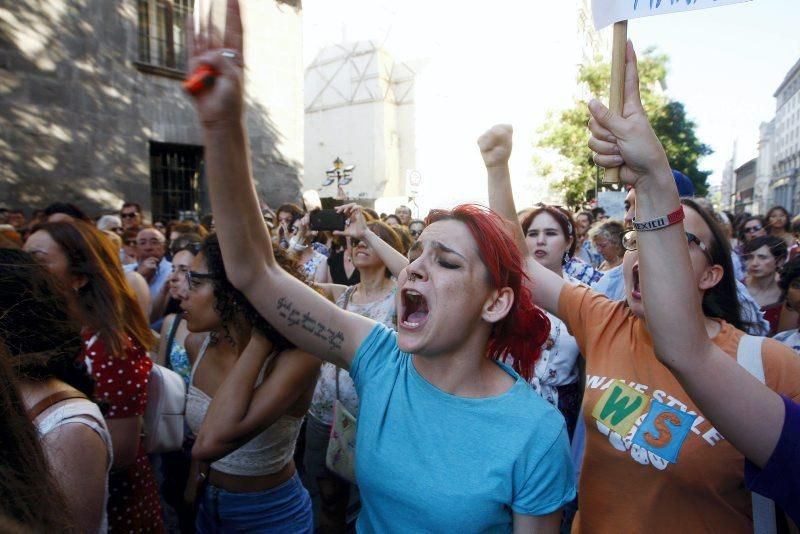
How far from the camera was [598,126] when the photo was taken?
1265 mm

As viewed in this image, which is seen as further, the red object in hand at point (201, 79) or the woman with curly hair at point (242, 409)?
the woman with curly hair at point (242, 409)

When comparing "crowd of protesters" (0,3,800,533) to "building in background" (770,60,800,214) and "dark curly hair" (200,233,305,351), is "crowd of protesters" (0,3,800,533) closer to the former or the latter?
"dark curly hair" (200,233,305,351)

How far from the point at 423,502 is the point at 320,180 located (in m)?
31.6

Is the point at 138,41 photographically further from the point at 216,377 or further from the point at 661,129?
the point at 661,129

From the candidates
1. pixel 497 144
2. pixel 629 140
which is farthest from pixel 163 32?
pixel 629 140

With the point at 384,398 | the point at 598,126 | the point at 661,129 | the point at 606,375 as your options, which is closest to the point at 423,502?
the point at 384,398

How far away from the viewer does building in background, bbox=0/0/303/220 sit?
970 cm

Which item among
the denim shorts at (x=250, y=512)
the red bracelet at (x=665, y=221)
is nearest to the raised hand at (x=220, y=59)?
the red bracelet at (x=665, y=221)

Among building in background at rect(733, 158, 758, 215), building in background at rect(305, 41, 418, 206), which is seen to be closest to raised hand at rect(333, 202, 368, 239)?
building in background at rect(305, 41, 418, 206)

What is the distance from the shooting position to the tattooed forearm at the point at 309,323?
1.73 metres

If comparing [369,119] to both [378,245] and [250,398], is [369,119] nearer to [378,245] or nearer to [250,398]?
[378,245]

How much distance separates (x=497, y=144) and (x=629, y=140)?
1.06 meters

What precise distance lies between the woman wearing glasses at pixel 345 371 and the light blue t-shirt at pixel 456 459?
154 cm

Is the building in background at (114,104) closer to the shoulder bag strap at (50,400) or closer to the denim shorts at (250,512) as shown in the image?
the denim shorts at (250,512)
